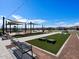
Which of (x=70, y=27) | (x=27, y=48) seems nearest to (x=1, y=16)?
(x=27, y=48)

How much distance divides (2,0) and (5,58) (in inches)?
195

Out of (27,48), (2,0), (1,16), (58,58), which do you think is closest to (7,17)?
(1,16)

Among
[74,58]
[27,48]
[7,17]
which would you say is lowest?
[74,58]

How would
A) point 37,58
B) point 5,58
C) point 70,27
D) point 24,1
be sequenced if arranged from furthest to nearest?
1. point 70,27
2. point 24,1
3. point 37,58
4. point 5,58

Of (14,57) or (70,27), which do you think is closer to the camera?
(14,57)

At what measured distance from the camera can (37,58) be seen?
16.9ft

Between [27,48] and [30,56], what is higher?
[27,48]

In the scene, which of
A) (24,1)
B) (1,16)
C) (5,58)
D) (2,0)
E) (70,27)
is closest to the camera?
(5,58)

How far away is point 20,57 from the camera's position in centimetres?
502

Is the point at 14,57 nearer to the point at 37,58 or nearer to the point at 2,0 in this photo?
the point at 37,58

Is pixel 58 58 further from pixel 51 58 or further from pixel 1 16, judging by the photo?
pixel 1 16

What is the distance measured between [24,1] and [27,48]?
3293 mm

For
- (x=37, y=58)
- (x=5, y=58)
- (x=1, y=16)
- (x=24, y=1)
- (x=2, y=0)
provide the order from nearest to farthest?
(x=5, y=58)
(x=37, y=58)
(x=24, y=1)
(x=2, y=0)
(x=1, y=16)

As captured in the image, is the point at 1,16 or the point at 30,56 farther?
the point at 1,16
